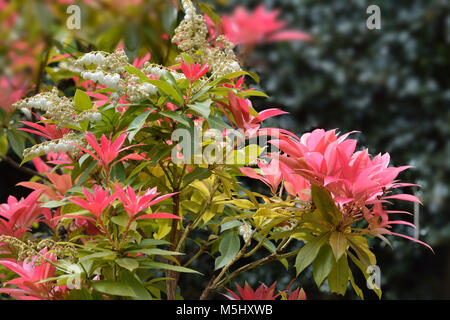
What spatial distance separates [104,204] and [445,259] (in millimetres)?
1573

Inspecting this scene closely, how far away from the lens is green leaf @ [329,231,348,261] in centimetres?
73

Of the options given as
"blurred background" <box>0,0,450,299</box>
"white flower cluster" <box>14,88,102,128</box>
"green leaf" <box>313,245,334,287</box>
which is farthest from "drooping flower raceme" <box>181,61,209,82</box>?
"blurred background" <box>0,0,450,299</box>

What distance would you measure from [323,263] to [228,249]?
197 mm

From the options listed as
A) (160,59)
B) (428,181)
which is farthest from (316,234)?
(428,181)

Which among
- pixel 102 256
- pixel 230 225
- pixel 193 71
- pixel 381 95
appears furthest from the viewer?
pixel 381 95

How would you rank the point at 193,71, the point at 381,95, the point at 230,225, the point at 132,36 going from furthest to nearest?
1. the point at 381,95
2. the point at 132,36
3. the point at 230,225
4. the point at 193,71

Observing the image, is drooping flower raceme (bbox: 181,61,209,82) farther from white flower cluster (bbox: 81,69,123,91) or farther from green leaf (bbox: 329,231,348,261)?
green leaf (bbox: 329,231,348,261)

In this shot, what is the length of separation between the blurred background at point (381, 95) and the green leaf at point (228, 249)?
0.56m

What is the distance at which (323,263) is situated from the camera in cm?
79

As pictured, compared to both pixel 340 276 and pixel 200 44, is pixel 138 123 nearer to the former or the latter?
pixel 200 44

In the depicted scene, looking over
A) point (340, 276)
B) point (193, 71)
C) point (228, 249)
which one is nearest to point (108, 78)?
point (193, 71)

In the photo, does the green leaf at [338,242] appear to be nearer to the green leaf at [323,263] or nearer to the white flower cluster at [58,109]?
the green leaf at [323,263]

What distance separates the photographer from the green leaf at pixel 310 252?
0.76 meters
